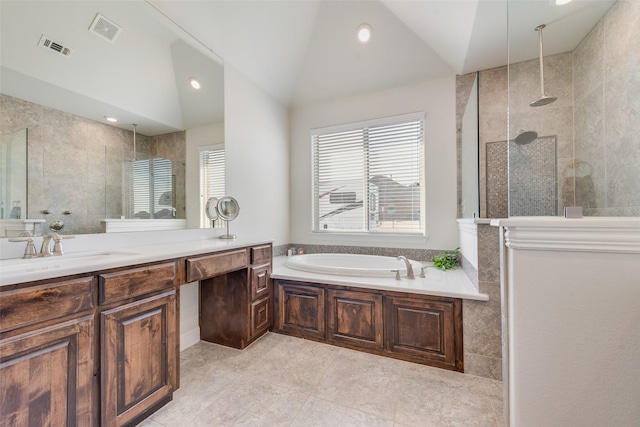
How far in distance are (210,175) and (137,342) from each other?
4.78 feet

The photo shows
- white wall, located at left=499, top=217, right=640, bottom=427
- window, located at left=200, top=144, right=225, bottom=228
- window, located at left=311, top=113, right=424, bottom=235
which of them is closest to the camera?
white wall, located at left=499, top=217, right=640, bottom=427

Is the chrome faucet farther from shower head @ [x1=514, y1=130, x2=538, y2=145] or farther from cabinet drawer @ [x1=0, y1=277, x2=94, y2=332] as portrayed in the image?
shower head @ [x1=514, y1=130, x2=538, y2=145]

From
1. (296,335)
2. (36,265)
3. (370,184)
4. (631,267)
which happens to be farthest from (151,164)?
(631,267)

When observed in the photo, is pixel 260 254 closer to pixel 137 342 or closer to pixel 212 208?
pixel 212 208

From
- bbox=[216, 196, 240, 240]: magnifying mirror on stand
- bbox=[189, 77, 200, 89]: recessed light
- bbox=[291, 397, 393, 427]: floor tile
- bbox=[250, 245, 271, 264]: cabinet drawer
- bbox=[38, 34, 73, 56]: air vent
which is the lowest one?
bbox=[291, 397, 393, 427]: floor tile

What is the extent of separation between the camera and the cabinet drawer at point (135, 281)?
1.19m

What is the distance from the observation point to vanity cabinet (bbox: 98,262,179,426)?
3.91ft

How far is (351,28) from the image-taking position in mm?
2670

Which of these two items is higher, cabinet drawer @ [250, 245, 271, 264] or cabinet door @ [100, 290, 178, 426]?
cabinet drawer @ [250, 245, 271, 264]

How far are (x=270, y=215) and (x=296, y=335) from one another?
1440mm

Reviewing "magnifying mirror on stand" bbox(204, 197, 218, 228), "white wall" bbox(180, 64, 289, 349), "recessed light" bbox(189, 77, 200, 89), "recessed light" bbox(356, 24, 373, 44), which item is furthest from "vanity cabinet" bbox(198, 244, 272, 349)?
"recessed light" bbox(356, 24, 373, 44)

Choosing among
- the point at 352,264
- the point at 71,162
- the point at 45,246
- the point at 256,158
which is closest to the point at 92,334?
the point at 45,246

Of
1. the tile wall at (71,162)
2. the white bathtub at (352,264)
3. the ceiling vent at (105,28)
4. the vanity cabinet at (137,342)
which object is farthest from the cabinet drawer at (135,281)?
the ceiling vent at (105,28)

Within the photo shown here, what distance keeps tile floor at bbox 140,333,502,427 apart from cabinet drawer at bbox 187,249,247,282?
727 millimetres
